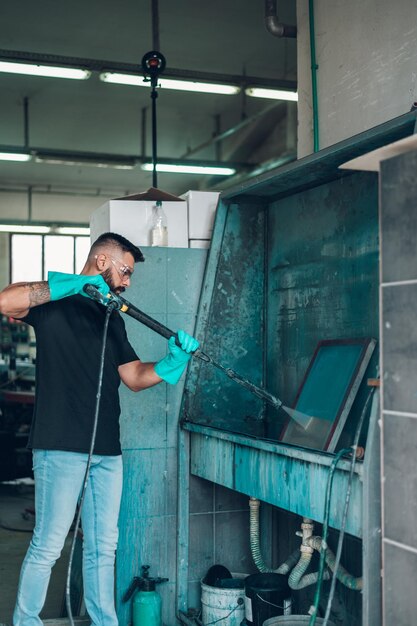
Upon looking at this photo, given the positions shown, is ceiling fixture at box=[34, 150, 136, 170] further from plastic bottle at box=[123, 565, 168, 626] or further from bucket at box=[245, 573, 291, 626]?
bucket at box=[245, 573, 291, 626]

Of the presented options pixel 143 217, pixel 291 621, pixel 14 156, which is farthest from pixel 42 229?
pixel 291 621

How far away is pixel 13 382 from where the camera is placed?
8.31 m

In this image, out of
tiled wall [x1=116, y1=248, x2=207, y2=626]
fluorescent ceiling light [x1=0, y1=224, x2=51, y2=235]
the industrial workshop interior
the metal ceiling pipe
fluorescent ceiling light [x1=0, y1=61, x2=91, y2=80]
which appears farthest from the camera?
fluorescent ceiling light [x1=0, y1=224, x2=51, y2=235]

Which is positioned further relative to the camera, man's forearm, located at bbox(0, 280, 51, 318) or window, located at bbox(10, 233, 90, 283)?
window, located at bbox(10, 233, 90, 283)

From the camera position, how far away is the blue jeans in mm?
2811

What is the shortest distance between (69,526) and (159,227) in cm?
144

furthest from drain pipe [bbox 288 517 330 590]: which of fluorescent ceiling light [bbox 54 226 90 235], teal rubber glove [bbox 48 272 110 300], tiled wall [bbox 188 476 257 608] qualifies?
fluorescent ceiling light [bbox 54 226 90 235]

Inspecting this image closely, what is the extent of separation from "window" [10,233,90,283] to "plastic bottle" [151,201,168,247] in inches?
440

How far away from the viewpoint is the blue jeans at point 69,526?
2.81 metres

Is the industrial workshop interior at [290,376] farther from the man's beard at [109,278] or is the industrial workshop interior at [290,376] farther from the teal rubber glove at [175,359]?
the man's beard at [109,278]

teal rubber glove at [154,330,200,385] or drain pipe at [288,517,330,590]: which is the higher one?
teal rubber glove at [154,330,200,385]

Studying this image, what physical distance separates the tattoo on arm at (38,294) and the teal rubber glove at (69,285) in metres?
0.02

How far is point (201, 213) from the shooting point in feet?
12.1

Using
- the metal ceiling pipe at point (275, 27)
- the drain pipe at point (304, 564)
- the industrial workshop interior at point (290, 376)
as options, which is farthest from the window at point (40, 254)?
the drain pipe at point (304, 564)
